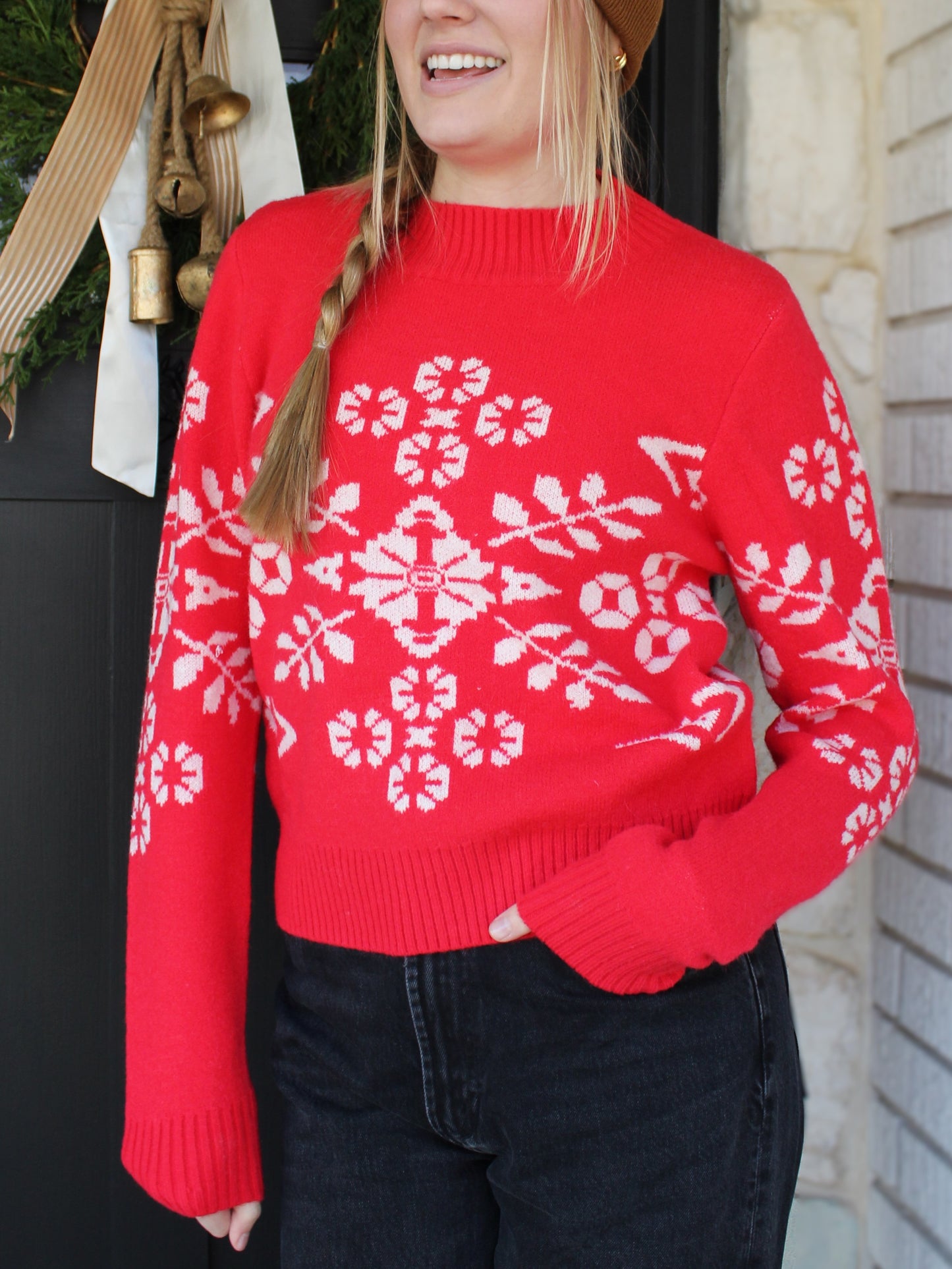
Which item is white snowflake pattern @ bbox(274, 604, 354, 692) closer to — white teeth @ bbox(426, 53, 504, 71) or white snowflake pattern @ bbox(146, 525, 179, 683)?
white snowflake pattern @ bbox(146, 525, 179, 683)

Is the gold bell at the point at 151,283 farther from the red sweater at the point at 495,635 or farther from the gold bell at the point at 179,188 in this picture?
the red sweater at the point at 495,635

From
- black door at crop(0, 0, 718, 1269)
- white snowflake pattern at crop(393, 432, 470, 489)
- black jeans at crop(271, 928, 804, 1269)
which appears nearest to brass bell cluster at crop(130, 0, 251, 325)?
black door at crop(0, 0, 718, 1269)

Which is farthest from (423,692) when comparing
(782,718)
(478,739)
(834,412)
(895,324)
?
(895,324)

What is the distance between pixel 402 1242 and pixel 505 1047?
0.22 meters

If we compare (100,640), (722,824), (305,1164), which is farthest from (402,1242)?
(100,640)

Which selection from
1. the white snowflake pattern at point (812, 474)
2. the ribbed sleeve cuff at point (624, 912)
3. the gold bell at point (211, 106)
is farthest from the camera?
the gold bell at point (211, 106)

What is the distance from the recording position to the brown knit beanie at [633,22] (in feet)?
3.68

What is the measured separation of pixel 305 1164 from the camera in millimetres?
1118

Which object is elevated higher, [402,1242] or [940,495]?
[940,495]

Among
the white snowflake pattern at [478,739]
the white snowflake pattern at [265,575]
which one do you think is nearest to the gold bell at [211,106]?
the white snowflake pattern at [265,575]

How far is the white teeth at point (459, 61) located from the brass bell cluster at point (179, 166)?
33cm

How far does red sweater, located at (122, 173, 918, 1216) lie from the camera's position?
1.06 meters

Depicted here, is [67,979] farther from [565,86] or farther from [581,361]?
[565,86]

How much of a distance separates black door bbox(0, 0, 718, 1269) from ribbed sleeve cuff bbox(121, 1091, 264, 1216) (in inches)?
17.5
